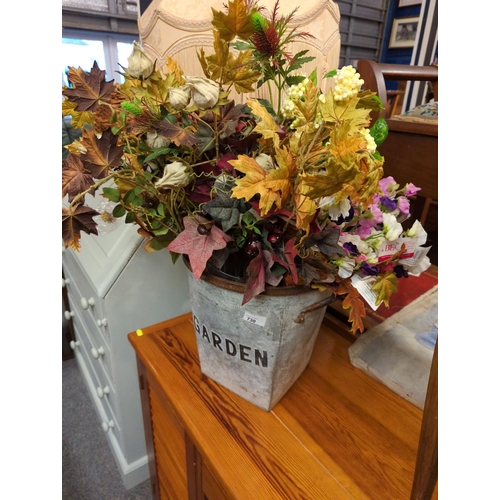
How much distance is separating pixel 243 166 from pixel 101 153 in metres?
0.21

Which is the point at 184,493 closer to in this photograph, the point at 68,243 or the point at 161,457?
the point at 161,457

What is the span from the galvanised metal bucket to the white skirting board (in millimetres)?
174

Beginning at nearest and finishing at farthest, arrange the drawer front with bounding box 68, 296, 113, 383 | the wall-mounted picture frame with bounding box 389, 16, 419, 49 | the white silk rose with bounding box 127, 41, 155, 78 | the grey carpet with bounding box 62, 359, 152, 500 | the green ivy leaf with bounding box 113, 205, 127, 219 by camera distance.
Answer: the white silk rose with bounding box 127, 41, 155, 78
the green ivy leaf with bounding box 113, 205, 127, 219
the drawer front with bounding box 68, 296, 113, 383
the grey carpet with bounding box 62, 359, 152, 500
the wall-mounted picture frame with bounding box 389, 16, 419, 49

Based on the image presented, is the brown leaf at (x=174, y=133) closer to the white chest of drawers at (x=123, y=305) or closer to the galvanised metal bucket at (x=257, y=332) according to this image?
the galvanised metal bucket at (x=257, y=332)

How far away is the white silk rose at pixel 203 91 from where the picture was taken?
403 millimetres

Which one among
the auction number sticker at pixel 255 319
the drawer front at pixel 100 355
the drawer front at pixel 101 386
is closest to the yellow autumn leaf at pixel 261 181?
the auction number sticker at pixel 255 319

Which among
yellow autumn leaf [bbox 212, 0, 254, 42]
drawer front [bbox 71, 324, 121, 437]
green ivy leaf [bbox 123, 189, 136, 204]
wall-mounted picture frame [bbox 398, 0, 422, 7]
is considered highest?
wall-mounted picture frame [bbox 398, 0, 422, 7]

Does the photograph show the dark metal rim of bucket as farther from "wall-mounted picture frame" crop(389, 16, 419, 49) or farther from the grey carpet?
"wall-mounted picture frame" crop(389, 16, 419, 49)

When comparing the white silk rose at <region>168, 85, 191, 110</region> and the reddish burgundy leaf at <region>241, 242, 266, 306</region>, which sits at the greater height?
the white silk rose at <region>168, 85, 191, 110</region>

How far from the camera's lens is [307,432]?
2.09 feet

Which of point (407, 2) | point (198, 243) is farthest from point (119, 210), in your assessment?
point (407, 2)

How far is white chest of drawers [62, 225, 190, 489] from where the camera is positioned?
95 cm

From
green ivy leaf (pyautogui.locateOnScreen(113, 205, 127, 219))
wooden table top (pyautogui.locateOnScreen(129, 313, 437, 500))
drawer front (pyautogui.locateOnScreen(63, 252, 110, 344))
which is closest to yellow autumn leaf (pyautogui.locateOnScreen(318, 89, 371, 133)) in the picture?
green ivy leaf (pyautogui.locateOnScreen(113, 205, 127, 219))
